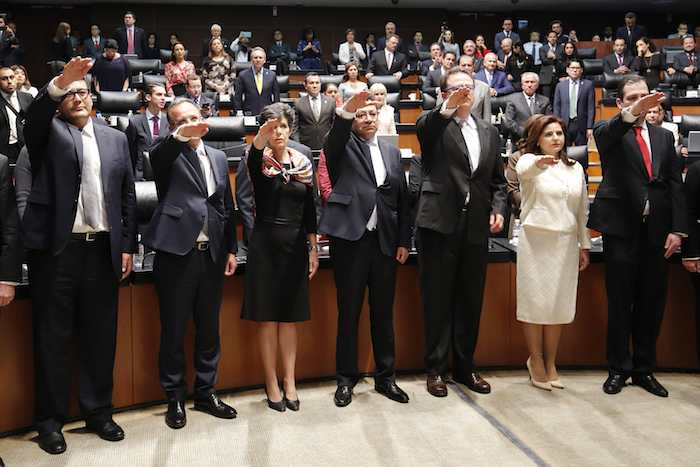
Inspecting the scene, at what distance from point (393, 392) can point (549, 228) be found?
3.10 feet

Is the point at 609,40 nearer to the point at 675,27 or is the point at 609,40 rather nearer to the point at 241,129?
the point at 675,27

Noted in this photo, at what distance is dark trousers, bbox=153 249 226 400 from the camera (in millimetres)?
2906

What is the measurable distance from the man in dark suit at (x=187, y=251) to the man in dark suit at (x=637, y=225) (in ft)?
5.19

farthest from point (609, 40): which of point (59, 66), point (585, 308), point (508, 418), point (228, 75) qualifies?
point (508, 418)

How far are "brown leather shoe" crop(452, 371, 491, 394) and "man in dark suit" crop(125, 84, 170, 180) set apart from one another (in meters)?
2.81

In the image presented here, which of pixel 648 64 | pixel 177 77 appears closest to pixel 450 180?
pixel 177 77

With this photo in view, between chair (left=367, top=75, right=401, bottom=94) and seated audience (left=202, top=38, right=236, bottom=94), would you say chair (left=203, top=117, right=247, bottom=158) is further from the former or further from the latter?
chair (left=367, top=75, right=401, bottom=94)

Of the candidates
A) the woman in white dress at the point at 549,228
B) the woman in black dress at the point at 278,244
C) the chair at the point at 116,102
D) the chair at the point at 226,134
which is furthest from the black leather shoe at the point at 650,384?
the chair at the point at 116,102

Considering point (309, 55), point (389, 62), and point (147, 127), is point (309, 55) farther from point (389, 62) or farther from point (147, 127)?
point (147, 127)

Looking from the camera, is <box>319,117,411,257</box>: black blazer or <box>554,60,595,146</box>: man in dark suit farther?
<box>554,60,595,146</box>: man in dark suit

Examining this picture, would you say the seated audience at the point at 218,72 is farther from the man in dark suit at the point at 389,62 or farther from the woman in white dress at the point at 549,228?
the woman in white dress at the point at 549,228

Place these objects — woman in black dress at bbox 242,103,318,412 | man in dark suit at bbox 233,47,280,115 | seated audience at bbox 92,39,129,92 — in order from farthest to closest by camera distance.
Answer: seated audience at bbox 92,39,129,92, man in dark suit at bbox 233,47,280,115, woman in black dress at bbox 242,103,318,412

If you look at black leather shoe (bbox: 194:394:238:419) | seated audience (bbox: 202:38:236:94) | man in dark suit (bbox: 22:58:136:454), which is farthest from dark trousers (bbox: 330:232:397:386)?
seated audience (bbox: 202:38:236:94)

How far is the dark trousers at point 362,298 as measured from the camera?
316 cm
